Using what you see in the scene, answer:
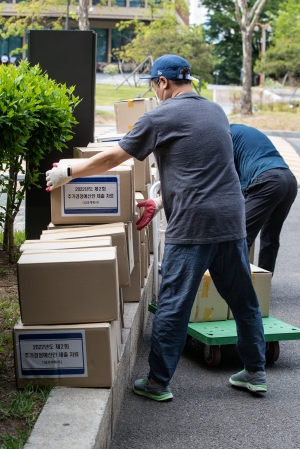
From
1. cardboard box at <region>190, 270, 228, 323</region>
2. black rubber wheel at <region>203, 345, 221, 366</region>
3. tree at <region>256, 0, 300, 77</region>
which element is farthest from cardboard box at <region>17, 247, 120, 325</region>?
tree at <region>256, 0, 300, 77</region>

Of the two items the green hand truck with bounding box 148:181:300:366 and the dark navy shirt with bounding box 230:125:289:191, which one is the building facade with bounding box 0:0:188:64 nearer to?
the dark navy shirt with bounding box 230:125:289:191

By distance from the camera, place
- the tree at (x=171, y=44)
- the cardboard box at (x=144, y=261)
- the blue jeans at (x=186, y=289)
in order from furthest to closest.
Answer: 1. the tree at (x=171, y=44)
2. the cardboard box at (x=144, y=261)
3. the blue jeans at (x=186, y=289)

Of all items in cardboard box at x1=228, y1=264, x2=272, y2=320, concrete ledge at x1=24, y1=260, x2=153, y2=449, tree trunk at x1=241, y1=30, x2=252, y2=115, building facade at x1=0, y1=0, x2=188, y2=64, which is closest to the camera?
concrete ledge at x1=24, y1=260, x2=153, y2=449

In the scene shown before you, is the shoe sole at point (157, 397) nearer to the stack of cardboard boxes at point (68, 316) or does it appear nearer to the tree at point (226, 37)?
the stack of cardboard boxes at point (68, 316)

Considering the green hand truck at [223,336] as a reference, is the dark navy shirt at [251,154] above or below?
above

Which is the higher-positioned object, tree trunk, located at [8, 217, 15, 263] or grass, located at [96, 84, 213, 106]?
tree trunk, located at [8, 217, 15, 263]

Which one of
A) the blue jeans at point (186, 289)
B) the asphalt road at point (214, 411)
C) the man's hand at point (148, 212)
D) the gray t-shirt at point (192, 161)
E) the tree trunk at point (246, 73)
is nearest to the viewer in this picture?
the asphalt road at point (214, 411)

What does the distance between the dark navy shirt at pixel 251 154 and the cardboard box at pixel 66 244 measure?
237 cm

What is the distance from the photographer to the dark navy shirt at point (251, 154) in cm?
590

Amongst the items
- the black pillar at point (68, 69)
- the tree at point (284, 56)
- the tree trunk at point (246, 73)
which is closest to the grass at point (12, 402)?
the black pillar at point (68, 69)

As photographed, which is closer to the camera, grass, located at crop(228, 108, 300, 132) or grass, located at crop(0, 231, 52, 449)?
grass, located at crop(0, 231, 52, 449)

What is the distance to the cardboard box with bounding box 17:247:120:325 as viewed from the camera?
3451mm

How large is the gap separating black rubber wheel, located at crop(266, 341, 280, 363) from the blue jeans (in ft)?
2.28

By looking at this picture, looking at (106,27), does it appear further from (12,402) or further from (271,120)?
(12,402)
